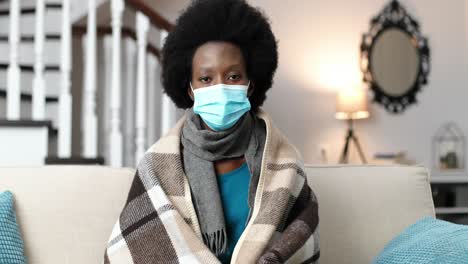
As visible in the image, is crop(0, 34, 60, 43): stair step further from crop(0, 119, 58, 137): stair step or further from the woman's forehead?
the woman's forehead

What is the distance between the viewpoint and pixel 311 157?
15.2ft

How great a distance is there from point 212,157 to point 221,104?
0.44 ft

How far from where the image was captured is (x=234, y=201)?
151 centimetres

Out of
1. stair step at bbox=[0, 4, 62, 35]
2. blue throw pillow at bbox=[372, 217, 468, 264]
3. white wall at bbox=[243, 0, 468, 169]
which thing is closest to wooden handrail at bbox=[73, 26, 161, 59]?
stair step at bbox=[0, 4, 62, 35]

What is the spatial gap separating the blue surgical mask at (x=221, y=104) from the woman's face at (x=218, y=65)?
18mm

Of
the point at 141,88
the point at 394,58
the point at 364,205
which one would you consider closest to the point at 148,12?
the point at 141,88

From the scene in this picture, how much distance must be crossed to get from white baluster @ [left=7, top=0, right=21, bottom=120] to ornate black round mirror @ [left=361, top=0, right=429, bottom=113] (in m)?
2.68

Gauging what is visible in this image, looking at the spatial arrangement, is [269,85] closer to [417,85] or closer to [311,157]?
[311,157]

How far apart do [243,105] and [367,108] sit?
3.14 m

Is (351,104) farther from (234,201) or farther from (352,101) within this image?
(234,201)

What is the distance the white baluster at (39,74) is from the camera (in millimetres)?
3049

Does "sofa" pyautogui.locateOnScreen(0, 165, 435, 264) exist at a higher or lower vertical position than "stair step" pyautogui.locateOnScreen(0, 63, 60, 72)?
lower

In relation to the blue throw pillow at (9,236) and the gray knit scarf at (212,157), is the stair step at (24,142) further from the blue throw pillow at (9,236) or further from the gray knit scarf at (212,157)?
the gray knit scarf at (212,157)

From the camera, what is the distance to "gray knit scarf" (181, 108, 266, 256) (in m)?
1.45
